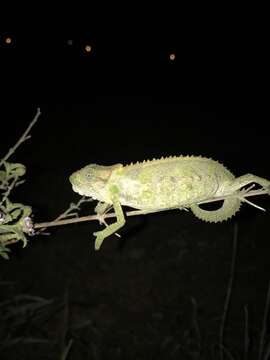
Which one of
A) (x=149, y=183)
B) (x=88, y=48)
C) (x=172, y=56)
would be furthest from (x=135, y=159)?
(x=172, y=56)

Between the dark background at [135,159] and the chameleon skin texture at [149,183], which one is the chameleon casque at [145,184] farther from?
the dark background at [135,159]

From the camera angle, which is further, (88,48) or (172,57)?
(172,57)

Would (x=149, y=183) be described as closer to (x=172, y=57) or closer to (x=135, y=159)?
(x=135, y=159)

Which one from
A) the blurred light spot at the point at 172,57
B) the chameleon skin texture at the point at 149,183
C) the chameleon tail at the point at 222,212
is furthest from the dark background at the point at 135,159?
the chameleon skin texture at the point at 149,183

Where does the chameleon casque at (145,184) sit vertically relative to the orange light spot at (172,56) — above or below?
below

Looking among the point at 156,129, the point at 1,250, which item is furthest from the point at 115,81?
the point at 1,250

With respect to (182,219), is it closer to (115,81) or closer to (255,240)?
(255,240)
